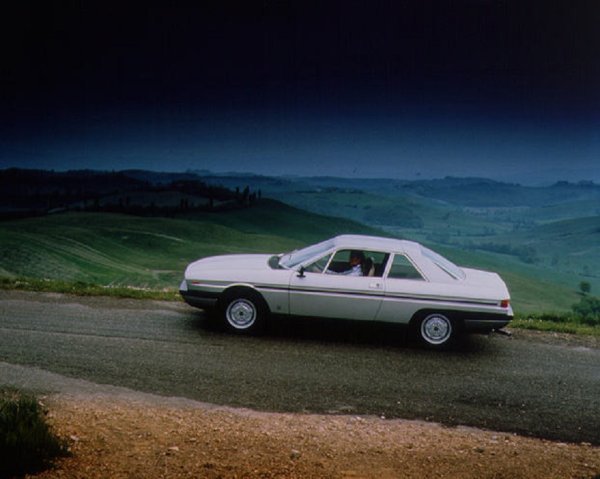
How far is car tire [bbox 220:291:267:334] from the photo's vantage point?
929 centimetres

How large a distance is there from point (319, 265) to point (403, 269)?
1411 millimetres

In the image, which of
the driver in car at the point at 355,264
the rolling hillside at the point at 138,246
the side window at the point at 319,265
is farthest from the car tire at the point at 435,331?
the rolling hillside at the point at 138,246

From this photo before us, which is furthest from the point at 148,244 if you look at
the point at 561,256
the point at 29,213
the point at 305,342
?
the point at 561,256

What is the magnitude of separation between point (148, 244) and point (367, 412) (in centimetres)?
8105

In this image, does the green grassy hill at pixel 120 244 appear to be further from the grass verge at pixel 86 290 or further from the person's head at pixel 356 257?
the person's head at pixel 356 257

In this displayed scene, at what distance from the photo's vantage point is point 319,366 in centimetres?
812

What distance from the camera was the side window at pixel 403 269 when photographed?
9.40 meters

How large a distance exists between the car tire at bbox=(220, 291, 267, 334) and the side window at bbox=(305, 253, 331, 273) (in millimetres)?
942

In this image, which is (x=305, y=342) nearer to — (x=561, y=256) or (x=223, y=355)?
(x=223, y=355)

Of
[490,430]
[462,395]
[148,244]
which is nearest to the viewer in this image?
[490,430]

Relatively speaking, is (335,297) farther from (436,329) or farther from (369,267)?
(436,329)

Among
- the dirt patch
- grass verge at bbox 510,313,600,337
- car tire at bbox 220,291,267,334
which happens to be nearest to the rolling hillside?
grass verge at bbox 510,313,600,337

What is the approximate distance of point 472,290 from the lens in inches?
361

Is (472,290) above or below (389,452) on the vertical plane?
above
